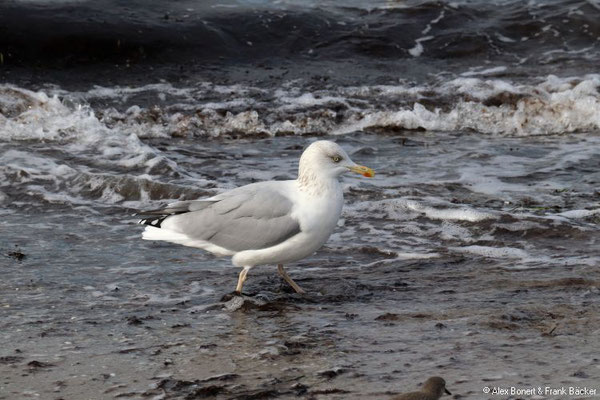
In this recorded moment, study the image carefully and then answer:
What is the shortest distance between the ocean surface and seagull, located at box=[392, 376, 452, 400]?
7.2 inches

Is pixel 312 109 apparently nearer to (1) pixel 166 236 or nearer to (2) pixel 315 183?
(1) pixel 166 236

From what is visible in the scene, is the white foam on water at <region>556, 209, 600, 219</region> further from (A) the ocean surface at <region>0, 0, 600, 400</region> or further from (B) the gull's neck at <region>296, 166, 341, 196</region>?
(B) the gull's neck at <region>296, 166, 341, 196</region>

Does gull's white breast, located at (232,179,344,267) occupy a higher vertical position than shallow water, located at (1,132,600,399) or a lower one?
higher

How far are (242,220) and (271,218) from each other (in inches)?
7.8

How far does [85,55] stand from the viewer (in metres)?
13.5

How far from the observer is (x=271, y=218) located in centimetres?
552

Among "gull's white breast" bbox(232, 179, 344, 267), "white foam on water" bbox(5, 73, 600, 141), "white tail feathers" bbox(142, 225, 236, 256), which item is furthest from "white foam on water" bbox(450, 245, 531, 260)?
"white foam on water" bbox(5, 73, 600, 141)

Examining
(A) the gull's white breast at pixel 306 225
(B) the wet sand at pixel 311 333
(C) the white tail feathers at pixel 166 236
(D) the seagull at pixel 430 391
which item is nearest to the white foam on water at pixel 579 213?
(B) the wet sand at pixel 311 333

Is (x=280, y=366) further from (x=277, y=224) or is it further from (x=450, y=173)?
(x=450, y=173)

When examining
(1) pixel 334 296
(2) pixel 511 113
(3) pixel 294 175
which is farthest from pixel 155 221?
(2) pixel 511 113

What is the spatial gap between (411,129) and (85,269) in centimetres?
575

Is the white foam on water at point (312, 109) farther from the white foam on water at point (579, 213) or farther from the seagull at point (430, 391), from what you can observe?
the seagull at point (430, 391)

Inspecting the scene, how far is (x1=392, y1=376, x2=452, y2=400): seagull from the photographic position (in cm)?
377

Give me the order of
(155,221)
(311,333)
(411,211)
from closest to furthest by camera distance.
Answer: (311,333)
(155,221)
(411,211)
